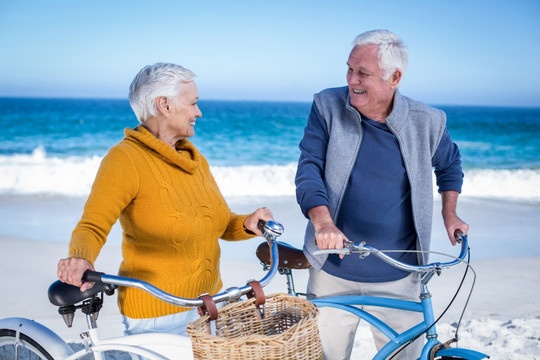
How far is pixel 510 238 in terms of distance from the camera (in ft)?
21.0

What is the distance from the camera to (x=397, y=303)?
6.61ft

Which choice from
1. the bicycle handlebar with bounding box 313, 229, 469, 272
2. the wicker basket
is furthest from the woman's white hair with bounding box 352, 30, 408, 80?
the wicker basket

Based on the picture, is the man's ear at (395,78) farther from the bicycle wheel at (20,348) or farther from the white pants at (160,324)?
the bicycle wheel at (20,348)

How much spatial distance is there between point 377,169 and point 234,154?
1508cm

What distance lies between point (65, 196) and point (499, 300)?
261 inches

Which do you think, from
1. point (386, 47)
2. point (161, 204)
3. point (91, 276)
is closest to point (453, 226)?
point (386, 47)

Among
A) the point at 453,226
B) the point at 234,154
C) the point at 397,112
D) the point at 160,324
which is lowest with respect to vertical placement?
the point at 234,154

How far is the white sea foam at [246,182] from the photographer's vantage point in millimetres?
9703

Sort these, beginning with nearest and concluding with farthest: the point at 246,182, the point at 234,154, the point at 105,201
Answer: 1. the point at 105,201
2. the point at 246,182
3. the point at 234,154

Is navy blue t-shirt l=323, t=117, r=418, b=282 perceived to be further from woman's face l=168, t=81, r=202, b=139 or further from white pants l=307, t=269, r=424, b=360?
woman's face l=168, t=81, r=202, b=139

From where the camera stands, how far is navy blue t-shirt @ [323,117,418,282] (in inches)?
83.4

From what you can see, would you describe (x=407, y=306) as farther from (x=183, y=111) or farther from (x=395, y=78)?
(x=183, y=111)

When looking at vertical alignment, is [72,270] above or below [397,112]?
below

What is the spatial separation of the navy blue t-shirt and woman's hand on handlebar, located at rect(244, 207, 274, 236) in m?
0.32
